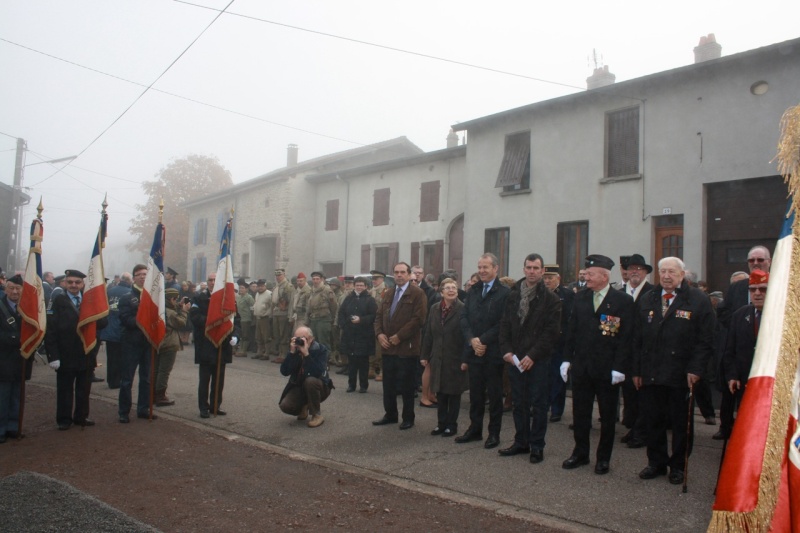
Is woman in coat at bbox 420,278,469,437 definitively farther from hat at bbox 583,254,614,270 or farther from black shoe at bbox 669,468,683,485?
black shoe at bbox 669,468,683,485

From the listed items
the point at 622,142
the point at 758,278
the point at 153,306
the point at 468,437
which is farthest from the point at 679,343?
the point at 622,142

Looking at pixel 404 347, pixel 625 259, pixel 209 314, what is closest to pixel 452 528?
pixel 404 347

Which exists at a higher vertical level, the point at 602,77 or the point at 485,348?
the point at 602,77

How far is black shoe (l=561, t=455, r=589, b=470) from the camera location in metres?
6.08

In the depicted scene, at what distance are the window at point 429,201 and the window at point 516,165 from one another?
157 inches

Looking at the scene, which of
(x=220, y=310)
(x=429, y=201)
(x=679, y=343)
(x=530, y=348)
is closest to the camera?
(x=679, y=343)

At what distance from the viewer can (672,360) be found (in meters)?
5.69

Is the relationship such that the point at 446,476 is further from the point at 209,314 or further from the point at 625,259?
the point at 209,314

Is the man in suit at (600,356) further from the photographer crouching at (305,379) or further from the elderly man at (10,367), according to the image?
the elderly man at (10,367)

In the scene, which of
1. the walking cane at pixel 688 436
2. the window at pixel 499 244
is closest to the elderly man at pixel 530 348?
the walking cane at pixel 688 436

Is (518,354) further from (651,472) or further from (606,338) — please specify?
(651,472)

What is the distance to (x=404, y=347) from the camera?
8125 mm

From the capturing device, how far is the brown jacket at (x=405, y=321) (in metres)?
8.14

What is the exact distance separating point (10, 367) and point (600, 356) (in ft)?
21.7
